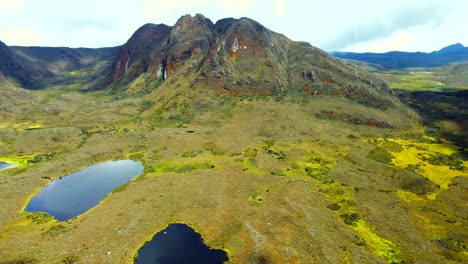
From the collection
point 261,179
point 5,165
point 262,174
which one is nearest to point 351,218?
point 261,179

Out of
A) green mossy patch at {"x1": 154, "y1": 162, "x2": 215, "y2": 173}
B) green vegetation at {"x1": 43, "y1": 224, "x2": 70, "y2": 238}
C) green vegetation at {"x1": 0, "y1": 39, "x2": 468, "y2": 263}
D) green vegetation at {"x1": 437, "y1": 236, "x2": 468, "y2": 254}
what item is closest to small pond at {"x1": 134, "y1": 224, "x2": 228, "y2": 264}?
A: green vegetation at {"x1": 0, "y1": 39, "x2": 468, "y2": 263}

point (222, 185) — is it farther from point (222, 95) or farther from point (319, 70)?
point (319, 70)

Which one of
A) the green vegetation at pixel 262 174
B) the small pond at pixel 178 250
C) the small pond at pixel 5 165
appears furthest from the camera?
the small pond at pixel 5 165

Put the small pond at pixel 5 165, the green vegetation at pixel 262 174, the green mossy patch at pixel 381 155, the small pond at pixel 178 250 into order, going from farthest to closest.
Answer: the small pond at pixel 5 165
the green mossy patch at pixel 381 155
the green vegetation at pixel 262 174
the small pond at pixel 178 250

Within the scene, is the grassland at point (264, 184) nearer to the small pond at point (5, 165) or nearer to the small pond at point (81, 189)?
the small pond at point (81, 189)

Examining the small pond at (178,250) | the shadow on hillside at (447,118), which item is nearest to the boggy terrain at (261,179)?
the shadow on hillside at (447,118)

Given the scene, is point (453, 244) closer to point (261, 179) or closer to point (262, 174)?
point (261, 179)
